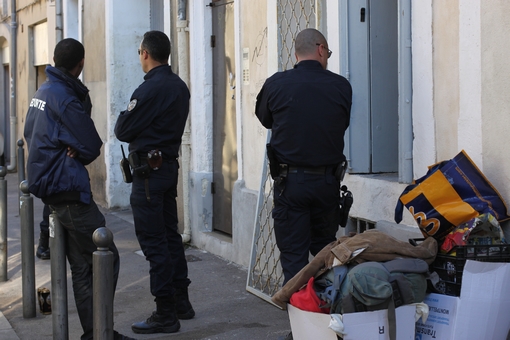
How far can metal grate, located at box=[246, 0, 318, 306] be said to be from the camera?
5.92 meters

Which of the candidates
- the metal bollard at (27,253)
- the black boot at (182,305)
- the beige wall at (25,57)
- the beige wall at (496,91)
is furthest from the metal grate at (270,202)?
the beige wall at (25,57)

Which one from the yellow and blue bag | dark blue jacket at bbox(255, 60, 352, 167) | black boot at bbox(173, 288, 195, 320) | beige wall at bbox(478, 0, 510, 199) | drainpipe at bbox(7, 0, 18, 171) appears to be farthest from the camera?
drainpipe at bbox(7, 0, 18, 171)

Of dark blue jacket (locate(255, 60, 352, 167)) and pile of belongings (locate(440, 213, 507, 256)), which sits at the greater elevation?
dark blue jacket (locate(255, 60, 352, 167))

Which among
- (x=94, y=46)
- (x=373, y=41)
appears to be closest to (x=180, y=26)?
(x=373, y=41)

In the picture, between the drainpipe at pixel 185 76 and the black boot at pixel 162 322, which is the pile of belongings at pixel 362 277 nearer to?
the black boot at pixel 162 322

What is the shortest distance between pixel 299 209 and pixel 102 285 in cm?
134

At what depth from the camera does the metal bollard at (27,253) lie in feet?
17.7

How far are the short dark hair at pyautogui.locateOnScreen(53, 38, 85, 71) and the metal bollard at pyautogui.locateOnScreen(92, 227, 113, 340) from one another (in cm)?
146

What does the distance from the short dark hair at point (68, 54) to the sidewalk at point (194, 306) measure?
6.07ft

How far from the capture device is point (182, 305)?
5344 mm

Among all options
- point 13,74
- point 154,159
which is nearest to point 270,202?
point 154,159

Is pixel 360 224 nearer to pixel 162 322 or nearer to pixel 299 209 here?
pixel 299 209

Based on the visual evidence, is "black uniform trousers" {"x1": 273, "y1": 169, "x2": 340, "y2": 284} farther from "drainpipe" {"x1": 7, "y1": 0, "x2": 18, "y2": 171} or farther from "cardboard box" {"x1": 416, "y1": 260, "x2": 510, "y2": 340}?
"drainpipe" {"x1": 7, "y1": 0, "x2": 18, "y2": 171}

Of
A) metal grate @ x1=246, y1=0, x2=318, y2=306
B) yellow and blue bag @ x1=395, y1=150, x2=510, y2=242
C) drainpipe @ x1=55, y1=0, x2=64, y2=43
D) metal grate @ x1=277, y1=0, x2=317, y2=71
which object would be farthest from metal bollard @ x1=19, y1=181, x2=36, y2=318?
drainpipe @ x1=55, y1=0, x2=64, y2=43
